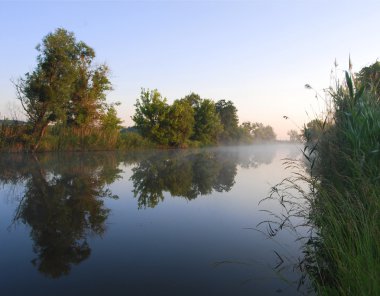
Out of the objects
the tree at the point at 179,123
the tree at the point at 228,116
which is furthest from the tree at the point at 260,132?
the tree at the point at 179,123

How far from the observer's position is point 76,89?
30.3 m

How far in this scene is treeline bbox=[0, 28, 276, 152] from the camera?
2489 cm

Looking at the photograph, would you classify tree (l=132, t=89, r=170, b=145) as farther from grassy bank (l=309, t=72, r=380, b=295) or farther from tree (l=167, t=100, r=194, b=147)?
grassy bank (l=309, t=72, r=380, b=295)

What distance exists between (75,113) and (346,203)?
29859 mm

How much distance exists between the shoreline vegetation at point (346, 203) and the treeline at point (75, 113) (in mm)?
23636

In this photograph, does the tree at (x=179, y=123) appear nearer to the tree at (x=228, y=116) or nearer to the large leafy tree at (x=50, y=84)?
the large leafy tree at (x=50, y=84)

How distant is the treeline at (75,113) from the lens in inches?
980

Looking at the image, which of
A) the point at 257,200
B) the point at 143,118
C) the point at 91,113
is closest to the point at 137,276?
the point at 257,200

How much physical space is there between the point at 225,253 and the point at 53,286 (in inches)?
85.9

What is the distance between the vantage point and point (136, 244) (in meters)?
4.59

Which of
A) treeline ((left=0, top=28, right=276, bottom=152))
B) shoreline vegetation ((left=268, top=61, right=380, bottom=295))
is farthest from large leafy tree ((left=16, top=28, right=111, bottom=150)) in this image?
shoreline vegetation ((left=268, top=61, right=380, bottom=295))

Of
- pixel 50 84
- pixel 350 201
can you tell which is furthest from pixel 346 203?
pixel 50 84

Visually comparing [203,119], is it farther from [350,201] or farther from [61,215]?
[350,201]

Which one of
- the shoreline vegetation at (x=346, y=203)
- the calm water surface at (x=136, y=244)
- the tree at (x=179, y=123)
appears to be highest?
the tree at (x=179, y=123)
